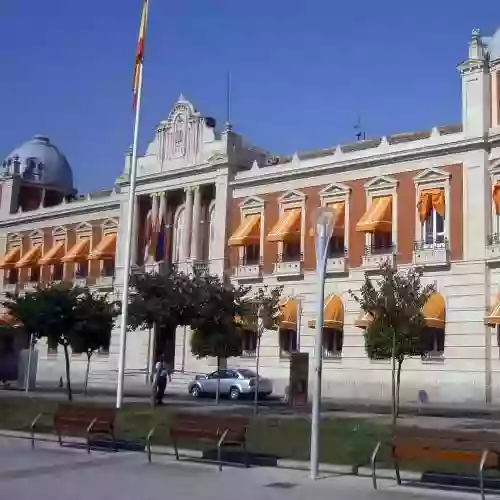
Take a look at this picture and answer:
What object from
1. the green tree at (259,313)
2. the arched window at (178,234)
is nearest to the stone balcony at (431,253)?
the green tree at (259,313)

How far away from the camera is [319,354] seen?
1249 centimetres

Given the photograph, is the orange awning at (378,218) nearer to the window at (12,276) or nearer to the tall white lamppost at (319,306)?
the tall white lamppost at (319,306)

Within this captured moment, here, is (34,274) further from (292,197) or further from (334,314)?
(334,314)

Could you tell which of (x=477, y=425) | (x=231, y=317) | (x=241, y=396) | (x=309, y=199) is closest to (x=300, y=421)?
(x=477, y=425)

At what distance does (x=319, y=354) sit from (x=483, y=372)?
23223 millimetres

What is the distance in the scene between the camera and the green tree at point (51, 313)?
29.5 meters

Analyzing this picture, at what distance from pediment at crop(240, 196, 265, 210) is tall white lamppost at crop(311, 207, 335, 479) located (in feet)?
99.3

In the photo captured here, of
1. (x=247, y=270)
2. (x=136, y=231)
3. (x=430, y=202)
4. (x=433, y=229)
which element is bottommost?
(x=247, y=270)

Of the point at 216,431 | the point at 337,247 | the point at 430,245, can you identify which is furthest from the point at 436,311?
the point at 216,431

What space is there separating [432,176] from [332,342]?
9.78 metres

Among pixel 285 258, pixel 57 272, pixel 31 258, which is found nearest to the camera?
pixel 285 258

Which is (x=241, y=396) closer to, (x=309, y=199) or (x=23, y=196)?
(x=309, y=199)

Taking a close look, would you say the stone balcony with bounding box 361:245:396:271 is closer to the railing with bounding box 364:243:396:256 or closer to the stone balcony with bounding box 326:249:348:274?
the railing with bounding box 364:243:396:256

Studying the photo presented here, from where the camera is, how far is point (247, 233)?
42938 mm
